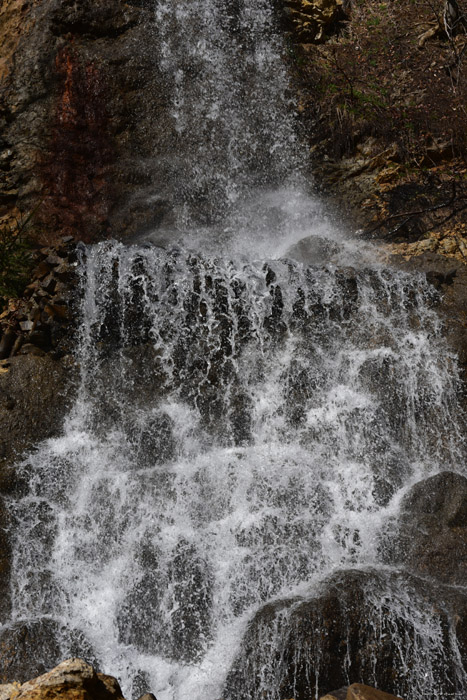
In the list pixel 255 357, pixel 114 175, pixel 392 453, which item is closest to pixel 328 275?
pixel 255 357

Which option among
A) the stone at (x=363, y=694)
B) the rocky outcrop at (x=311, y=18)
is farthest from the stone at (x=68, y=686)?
the rocky outcrop at (x=311, y=18)

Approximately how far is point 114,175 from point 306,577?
6776 mm

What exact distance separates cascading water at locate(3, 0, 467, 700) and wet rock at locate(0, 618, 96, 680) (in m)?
0.03

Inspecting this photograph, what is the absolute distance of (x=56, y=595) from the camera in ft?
17.7

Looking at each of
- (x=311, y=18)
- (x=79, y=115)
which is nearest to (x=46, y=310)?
(x=79, y=115)

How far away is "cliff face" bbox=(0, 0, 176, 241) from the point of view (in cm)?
909

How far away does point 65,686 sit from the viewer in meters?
2.91

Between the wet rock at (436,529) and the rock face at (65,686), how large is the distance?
9.95 ft

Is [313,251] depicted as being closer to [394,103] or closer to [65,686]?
[394,103]

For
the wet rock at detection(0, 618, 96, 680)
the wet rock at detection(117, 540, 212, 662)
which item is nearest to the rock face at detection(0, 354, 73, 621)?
the wet rock at detection(0, 618, 96, 680)

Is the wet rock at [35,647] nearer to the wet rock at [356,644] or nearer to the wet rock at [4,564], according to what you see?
the wet rock at [4,564]

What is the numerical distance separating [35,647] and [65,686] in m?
2.32

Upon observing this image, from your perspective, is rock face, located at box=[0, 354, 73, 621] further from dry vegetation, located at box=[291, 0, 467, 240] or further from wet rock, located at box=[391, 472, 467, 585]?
dry vegetation, located at box=[291, 0, 467, 240]

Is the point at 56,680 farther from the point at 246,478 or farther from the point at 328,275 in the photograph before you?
the point at 328,275
